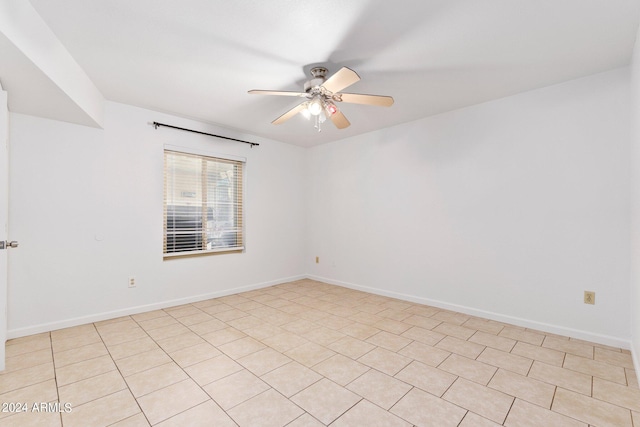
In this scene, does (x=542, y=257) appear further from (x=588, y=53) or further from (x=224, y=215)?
(x=224, y=215)

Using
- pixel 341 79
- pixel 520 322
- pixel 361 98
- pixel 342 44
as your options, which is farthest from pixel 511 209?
pixel 342 44

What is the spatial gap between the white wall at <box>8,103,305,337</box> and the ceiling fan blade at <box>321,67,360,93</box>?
246 centimetres

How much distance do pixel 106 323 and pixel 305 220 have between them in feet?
10.5

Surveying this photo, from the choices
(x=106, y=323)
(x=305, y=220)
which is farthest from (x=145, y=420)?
(x=305, y=220)

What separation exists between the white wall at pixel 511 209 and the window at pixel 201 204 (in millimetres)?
1914

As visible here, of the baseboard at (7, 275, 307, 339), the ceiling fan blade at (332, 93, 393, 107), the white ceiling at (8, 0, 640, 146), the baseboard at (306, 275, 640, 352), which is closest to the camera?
the white ceiling at (8, 0, 640, 146)

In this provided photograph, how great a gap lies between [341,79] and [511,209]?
7.52 feet

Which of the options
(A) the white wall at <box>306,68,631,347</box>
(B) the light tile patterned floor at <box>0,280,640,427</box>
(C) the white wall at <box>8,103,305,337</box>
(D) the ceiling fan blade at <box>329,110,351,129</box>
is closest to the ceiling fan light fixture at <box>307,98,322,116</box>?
(D) the ceiling fan blade at <box>329,110,351,129</box>

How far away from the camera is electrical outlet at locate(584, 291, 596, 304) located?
2.59 meters

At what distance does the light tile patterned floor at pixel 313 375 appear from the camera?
1.65m

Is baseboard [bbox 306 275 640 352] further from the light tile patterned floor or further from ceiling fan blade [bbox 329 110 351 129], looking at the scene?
ceiling fan blade [bbox 329 110 351 129]

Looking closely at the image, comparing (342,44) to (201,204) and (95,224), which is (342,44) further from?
(95,224)

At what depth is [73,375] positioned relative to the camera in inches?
81.0

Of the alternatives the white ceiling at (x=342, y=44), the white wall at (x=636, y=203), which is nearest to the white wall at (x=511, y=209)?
the white wall at (x=636, y=203)
